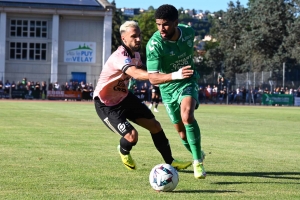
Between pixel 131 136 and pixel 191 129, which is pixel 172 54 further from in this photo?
pixel 131 136

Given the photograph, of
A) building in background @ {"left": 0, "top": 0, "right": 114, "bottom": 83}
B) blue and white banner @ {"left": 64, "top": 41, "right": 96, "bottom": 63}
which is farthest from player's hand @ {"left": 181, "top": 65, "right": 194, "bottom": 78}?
blue and white banner @ {"left": 64, "top": 41, "right": 96, "bottom": 63}

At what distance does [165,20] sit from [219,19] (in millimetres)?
90708

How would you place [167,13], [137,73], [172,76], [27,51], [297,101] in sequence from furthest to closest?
[27,51] < [297,101] < [167,13] < [137,73] < [172,76]

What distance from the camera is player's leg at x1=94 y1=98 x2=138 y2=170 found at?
29.7 feet

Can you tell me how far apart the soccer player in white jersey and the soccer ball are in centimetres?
151

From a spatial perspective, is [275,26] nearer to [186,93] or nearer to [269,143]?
[269,143]

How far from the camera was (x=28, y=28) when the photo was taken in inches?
2734

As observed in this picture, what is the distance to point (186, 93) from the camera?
9.12 m

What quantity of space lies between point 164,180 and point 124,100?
2065 millimetres

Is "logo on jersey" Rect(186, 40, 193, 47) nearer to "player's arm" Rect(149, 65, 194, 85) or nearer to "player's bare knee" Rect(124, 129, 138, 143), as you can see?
"player's arm" Rect(149, 65, 194, 85)

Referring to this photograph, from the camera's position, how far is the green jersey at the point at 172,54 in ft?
29.0

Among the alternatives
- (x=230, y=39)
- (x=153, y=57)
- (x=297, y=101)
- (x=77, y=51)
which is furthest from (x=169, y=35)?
(x=230, y=39)

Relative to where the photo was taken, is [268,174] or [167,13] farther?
[268,174]

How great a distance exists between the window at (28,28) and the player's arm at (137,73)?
62.4 metres
